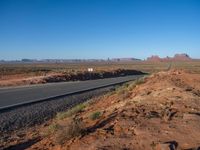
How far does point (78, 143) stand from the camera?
8430 mm

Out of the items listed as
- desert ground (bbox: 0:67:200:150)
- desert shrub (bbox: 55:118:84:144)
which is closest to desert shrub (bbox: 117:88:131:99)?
desert ground (bbox: 0:67:200:150)

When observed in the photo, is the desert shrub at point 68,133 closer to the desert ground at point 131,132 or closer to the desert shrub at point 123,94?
the desert ground at point 131,132

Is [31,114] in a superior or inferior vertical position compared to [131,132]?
inferior

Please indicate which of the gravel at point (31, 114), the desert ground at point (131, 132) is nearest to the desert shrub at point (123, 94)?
the gravel at point (31, 114)

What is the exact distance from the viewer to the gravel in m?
14.3

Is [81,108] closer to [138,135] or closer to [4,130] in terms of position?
[4,130]

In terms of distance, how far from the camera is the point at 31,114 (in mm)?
16766

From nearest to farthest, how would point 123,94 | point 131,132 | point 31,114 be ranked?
point 131,132, point 31,114, point 123,94

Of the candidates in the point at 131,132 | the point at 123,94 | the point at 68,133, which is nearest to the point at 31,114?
the point at 123,94

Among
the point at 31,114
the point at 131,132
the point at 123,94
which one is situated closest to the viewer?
the point at 131,132

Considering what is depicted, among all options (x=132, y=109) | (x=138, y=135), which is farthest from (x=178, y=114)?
(x=138, y=135)

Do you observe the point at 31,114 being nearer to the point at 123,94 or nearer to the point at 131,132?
the point at 123,94

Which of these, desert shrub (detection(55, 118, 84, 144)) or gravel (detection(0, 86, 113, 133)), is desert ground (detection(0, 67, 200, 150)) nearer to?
desert shrub (detection(55, 118, 84, 144))

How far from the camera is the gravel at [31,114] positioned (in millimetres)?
14344
